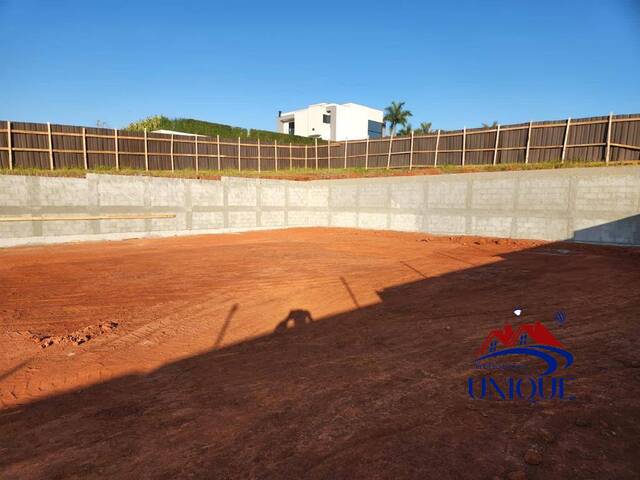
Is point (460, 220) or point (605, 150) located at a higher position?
point (605, 150)

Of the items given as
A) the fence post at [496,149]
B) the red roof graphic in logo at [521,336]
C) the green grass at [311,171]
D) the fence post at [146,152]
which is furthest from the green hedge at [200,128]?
the red roof graphic in logo at [521,336]

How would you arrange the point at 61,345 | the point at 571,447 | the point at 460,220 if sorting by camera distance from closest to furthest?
the point at 571,447
the point at 61,345
the point at 460,220

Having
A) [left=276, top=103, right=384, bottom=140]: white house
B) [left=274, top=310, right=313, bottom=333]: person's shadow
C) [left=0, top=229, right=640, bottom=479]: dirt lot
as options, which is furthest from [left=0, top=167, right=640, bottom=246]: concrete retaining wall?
[left=276, top=103, right=384, bottom=140]: white house

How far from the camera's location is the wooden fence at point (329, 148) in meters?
18.3

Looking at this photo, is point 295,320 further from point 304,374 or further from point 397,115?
point 397,115

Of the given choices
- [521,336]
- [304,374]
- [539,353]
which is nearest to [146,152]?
[304,374]

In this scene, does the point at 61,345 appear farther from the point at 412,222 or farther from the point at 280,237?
the point at 412,222

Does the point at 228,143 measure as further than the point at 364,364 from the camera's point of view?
Yes

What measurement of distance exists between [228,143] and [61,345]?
2243 cm

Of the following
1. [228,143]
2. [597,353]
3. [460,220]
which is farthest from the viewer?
[228,143]

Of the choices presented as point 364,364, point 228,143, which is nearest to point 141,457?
point 364,364

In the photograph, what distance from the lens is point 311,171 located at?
1141 inches

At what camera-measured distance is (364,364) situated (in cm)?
526

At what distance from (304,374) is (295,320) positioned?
7.79 ft
